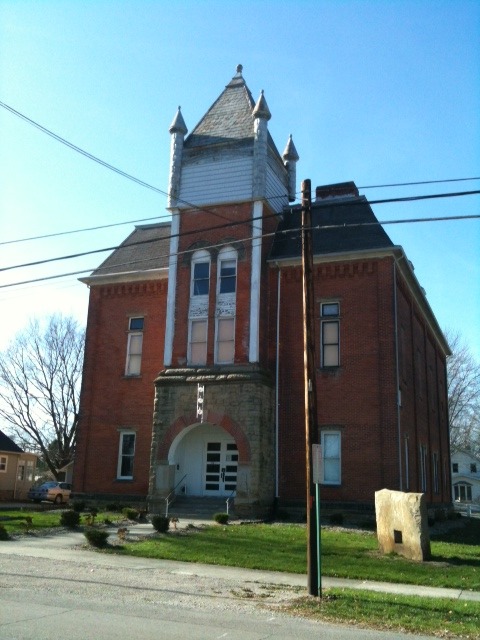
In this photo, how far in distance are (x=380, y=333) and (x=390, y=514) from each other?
9.70 metres

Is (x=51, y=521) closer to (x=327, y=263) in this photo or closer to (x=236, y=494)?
(x=236, y=494)

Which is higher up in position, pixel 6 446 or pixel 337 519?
pixel 6 446

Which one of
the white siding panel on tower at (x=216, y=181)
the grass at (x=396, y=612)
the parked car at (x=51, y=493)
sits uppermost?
the white siding panel on tower at (x=216, y=181)

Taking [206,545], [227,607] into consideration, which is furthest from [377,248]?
[227,607]

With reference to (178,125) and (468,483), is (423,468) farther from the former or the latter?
(468,483)

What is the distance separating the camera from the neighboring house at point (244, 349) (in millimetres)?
24344

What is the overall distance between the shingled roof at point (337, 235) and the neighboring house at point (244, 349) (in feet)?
0.28

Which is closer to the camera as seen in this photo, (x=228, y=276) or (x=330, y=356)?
(x=330, y=356)

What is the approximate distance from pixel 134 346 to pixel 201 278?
459 centimetres

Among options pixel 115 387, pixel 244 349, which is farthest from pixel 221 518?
pixel 115 387

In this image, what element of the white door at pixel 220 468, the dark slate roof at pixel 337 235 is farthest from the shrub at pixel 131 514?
the dark slate roof at pixel 337 235

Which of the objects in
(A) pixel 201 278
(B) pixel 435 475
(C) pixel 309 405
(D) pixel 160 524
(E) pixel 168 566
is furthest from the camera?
(B) pixel 435 475

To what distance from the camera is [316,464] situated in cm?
1174

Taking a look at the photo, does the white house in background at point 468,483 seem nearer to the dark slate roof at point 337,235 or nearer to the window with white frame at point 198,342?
the dark slate roof at point 337,235
